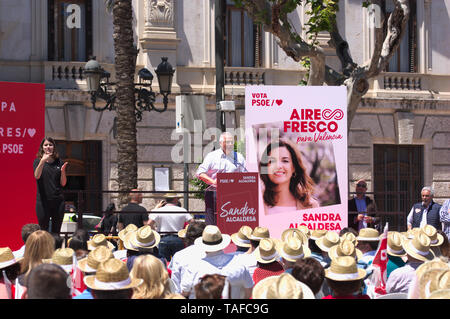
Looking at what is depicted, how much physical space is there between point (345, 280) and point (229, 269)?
1534 millimetres

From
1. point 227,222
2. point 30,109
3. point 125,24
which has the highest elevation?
point 125,24

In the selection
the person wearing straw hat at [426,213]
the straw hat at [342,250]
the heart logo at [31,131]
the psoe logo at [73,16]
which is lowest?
the person wearing straw hat at [426,213]

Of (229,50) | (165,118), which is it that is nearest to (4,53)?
(165,118)

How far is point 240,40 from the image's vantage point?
998 inches

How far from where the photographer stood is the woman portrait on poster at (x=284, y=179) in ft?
37.8

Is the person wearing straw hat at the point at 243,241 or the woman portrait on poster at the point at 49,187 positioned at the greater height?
the woman portrait on poster at the point at 49,187

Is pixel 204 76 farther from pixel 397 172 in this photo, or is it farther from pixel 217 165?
pixel 217 165

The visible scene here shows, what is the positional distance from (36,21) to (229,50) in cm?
545

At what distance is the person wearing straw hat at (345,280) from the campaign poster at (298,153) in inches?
212

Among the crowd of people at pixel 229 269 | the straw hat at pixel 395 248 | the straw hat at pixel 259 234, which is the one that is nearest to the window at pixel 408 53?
the crowd of people at pixel 229 269

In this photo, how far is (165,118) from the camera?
23875mm

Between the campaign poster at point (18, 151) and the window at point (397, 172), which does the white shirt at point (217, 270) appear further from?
the window at point (397, 172)

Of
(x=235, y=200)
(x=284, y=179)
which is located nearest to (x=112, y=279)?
(x=235, y=200)
